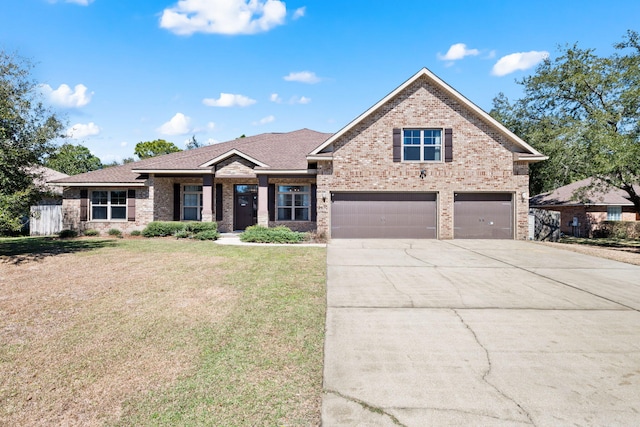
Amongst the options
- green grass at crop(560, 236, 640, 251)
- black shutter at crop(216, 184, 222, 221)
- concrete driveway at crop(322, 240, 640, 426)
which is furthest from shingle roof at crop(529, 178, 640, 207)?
black shutter at crop(216, 184, 222, 221)

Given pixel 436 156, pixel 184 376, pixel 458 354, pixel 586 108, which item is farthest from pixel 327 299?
pixel 586 108

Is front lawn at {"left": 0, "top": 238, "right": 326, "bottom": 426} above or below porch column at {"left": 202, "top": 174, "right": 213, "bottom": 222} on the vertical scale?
below

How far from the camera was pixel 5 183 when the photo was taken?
10102 mm

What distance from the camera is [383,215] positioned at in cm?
1576

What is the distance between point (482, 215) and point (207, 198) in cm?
1348

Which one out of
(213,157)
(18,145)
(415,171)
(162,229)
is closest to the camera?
(18,145)

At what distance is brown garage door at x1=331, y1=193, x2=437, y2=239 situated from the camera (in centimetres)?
1573

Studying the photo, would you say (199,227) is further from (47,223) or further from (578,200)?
(578,200)

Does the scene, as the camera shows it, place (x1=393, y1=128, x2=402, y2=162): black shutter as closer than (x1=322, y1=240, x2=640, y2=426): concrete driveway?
No

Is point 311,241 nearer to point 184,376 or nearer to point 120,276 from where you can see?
point 120,276

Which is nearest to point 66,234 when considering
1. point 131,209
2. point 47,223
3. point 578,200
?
point 131,209

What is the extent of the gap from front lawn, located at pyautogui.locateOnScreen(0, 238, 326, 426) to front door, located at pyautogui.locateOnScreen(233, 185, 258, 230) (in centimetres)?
1002

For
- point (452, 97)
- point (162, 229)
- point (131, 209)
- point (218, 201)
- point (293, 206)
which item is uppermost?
point (452, 97)

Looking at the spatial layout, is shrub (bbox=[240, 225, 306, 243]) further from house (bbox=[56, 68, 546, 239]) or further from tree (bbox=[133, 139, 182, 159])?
tree (bbox=[133, 139, 182, 159])
